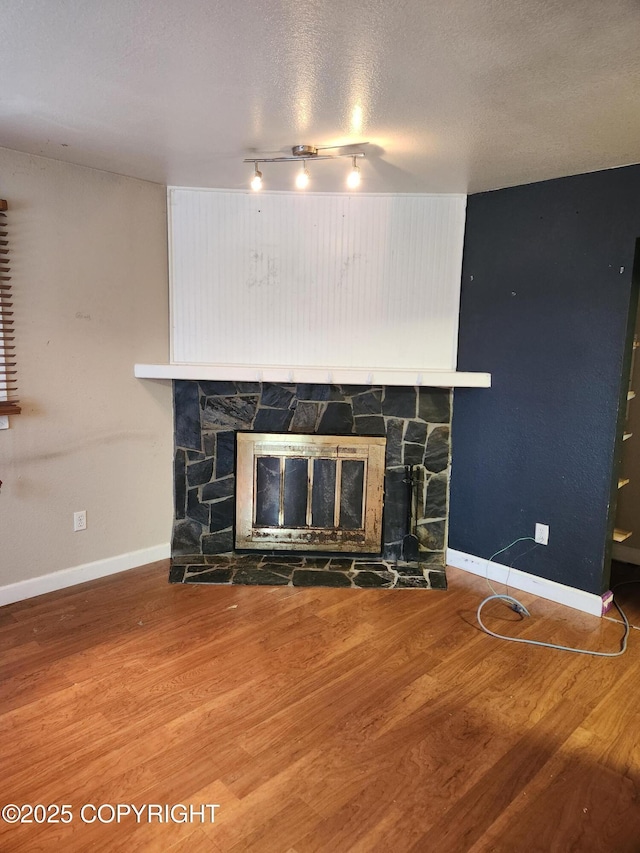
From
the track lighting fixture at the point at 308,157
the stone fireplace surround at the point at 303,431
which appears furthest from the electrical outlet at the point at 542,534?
the track lighting fixture at the point at 308,157

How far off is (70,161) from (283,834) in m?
3.07

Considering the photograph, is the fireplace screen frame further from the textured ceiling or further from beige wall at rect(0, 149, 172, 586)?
the textured ceiling

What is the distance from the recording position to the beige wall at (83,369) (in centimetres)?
276

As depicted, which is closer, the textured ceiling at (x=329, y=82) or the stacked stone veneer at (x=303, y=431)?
the textured ceiling at (x=329, y=82)

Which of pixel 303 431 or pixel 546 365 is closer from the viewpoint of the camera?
pixel 546 365

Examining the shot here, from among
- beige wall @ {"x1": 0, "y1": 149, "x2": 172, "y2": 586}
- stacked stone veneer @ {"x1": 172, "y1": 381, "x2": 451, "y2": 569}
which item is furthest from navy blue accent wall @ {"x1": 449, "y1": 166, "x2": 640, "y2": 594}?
beige wall @ {"x1": 0, "y1": 149, "x2": 172, "y2": 586}

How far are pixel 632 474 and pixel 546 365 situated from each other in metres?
1.19

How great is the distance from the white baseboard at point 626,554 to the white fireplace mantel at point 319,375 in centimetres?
157

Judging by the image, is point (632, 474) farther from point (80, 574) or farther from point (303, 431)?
point (80, 574)

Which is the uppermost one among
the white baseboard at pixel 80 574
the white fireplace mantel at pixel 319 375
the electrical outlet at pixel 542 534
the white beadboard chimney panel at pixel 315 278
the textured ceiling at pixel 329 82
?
the textured ceiling at pixel 329 82

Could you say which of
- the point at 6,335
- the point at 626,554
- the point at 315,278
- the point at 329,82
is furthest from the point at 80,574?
the point at 626,554

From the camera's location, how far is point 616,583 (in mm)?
3314

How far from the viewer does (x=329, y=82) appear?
1.83 m

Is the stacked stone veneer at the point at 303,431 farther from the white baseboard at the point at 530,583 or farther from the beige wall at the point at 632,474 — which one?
the beige wall at the point at 632,474
